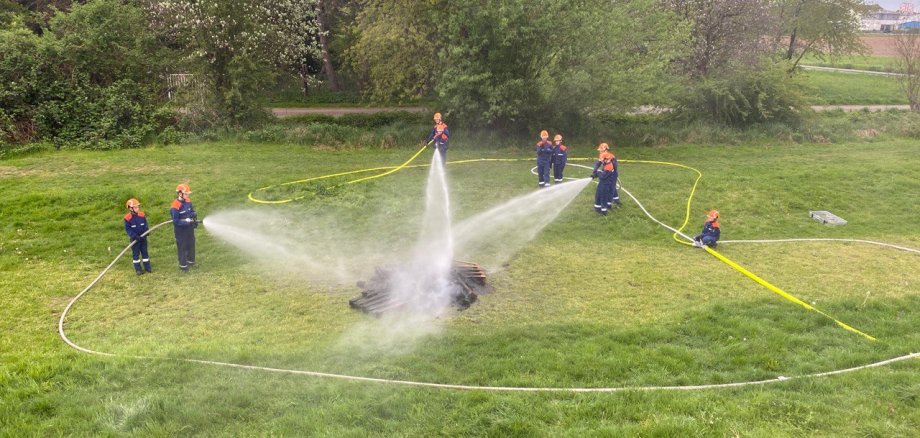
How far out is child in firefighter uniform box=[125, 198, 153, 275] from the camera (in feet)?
38.9

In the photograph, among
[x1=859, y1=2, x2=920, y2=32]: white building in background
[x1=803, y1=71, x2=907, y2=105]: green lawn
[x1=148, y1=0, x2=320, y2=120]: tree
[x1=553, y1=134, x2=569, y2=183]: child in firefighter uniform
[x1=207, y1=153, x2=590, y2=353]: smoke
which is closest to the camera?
[x1=207, y1=153, x2=590, y2=353]: smoke

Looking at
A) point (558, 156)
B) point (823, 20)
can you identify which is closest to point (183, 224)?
point (558, 156)

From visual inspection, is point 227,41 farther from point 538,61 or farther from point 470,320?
point 470,320

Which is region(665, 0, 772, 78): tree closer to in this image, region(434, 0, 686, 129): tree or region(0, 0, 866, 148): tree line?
region(0, 0, 866, 148): tree line

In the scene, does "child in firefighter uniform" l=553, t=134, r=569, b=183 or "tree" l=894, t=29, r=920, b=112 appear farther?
"tree" l=894, t=29, r=920, b=112

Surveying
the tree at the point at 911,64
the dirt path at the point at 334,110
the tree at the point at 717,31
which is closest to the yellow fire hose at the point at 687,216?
the dirt path at the point at 334,110

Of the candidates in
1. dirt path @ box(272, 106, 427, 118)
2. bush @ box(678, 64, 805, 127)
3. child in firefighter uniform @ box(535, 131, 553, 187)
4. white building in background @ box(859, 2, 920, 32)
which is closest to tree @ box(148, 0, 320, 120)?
dirt path @ box(272, 106, 427, 118)

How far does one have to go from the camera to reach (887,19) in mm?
142000

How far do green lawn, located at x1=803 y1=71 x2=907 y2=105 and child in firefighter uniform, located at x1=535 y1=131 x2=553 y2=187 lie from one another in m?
24.3

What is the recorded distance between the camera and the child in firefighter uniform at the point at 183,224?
39.5 feet

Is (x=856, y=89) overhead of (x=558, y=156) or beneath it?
overhead

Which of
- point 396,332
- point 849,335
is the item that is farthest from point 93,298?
point 849,335

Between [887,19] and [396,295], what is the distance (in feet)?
569

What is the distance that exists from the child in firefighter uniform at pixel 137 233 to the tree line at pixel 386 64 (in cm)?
1166
